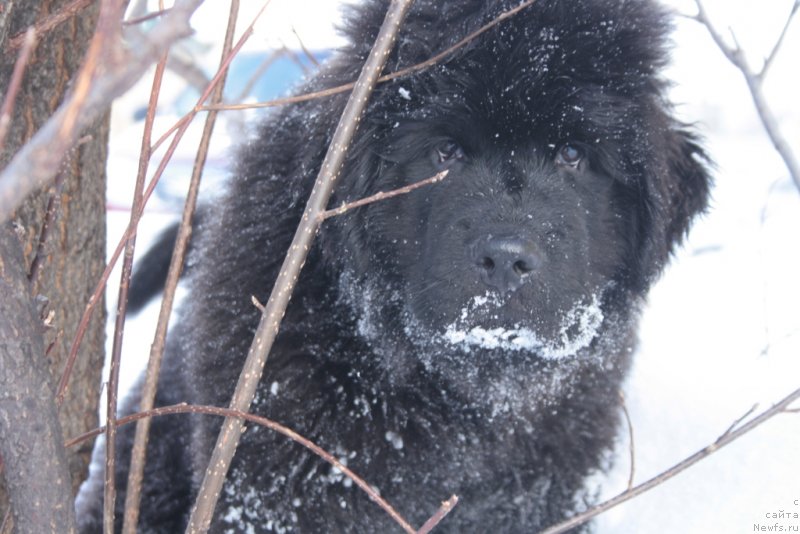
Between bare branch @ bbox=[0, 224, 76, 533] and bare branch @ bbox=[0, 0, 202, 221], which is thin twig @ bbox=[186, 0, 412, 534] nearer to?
bare branch @ bbox=[0, 224, 76, 533]

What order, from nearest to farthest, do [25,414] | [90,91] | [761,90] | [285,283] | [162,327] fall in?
[90,91], [25,414], [285,283], [162,327], [761,90]

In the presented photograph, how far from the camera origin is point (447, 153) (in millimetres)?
2324

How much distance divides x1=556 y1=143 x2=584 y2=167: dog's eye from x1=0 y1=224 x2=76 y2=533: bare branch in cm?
140

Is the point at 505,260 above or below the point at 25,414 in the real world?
above

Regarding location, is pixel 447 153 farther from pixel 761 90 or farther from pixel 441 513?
pixel 441 513

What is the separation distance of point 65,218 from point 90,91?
147 cm

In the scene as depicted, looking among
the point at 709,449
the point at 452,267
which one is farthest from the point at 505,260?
the point at 709,449

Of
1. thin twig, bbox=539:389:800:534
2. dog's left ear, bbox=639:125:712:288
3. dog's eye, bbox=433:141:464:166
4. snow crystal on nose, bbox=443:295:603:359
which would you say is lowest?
thin twig, bbox=539:389:800:534

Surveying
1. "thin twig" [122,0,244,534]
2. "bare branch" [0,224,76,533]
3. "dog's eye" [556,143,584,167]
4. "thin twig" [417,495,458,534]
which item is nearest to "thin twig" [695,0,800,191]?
"dog's eye" [556,143,584,167]

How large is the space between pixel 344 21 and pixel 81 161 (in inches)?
32.5

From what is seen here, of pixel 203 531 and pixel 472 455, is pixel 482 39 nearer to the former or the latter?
pixel 472 455

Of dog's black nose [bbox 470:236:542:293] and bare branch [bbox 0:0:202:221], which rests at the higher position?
dog's black nose [bbox 470:236:542:293]

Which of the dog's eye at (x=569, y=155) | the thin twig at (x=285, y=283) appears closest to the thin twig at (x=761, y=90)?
the dog's eye at (x=569, y=155)

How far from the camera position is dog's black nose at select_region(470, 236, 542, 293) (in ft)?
6.66
